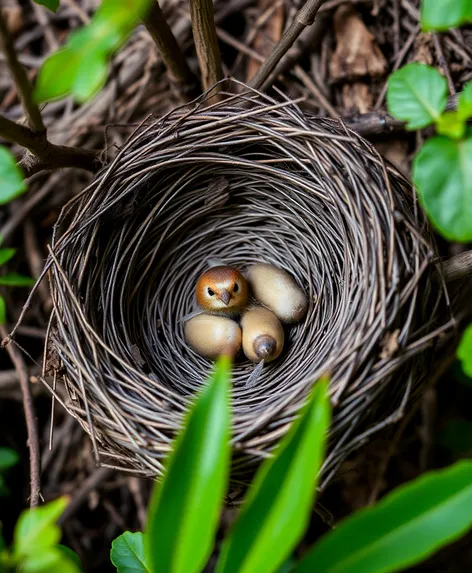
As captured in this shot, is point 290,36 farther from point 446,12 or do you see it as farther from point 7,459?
point 7,459

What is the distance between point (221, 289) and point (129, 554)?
54 cm

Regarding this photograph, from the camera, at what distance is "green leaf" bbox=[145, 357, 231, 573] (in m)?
0.64

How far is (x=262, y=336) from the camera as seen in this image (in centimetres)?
129

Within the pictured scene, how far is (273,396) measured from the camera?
45.1 inches

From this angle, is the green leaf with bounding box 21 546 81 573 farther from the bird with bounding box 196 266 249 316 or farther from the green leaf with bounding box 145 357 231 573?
the bird with bounding box 196 266 249 316

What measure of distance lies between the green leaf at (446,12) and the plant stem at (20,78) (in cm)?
49

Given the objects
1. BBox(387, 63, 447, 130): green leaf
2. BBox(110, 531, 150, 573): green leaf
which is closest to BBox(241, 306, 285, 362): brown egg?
BBox(110, 531, 150, 573): green leaf

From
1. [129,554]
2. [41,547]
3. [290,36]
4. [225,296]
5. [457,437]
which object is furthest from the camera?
[457,437]

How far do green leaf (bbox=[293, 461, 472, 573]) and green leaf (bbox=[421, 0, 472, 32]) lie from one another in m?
0.48

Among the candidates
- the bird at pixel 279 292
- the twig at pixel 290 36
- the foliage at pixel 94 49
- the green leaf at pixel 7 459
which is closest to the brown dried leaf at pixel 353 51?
the twig at pixel 290 36

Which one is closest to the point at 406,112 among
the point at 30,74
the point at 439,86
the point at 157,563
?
the point at 439,86

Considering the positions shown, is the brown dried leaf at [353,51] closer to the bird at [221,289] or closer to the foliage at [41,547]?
the bird at [221,289]

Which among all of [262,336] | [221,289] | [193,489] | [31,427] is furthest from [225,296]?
[193,489]

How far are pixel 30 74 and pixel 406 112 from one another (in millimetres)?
1117
